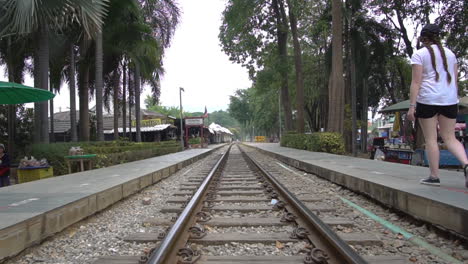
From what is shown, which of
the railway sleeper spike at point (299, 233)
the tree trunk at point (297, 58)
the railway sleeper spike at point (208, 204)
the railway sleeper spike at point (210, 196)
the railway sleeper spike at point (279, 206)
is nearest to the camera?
the railway sleeper spike at point (299, 233)

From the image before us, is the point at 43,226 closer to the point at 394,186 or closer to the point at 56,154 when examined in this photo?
the point at 394,186

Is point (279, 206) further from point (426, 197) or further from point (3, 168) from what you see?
point (3, 168)

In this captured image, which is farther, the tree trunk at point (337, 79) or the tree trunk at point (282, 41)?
the tree trunk at point (282, 41)

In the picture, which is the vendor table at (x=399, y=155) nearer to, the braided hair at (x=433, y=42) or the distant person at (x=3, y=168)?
the braided hair at (x=433, y=42)

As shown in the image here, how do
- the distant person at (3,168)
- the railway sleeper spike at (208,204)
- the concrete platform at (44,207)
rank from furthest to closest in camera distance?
the distant person at (3,168), the railway sleeper spike at (208,204), the concrete platform at (44,207)

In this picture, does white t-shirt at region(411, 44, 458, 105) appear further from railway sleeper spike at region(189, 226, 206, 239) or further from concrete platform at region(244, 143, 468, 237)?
railway sleeper spike at region(189, 226, 206, 239)

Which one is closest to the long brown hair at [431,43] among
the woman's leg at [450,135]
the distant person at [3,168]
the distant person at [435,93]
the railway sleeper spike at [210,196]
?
the distant person at [435,93]

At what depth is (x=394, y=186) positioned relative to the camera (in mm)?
5066

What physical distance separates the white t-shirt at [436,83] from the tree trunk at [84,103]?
15.9m

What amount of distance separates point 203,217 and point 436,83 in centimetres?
344

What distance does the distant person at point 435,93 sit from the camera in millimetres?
4352

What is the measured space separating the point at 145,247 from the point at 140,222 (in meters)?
1.21

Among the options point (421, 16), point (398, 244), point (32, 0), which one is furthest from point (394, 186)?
point (421, 16)

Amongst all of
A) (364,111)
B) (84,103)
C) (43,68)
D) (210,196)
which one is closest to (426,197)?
(210,196)
